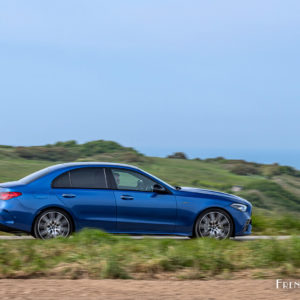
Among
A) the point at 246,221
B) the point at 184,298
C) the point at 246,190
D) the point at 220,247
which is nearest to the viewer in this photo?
the point at 184,298

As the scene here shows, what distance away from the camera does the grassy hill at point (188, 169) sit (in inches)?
1331

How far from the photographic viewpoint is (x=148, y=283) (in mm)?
8109

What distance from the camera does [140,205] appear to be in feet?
37.2

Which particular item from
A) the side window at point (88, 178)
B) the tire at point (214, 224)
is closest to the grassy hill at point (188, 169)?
the side window at point (88, 178)

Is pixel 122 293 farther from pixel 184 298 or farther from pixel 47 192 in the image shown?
pixel 47 192

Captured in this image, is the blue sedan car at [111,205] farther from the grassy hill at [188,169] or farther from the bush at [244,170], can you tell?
the bush at [244,170]

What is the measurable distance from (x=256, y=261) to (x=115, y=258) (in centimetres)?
199

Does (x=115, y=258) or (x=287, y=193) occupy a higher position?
(x=287, y=193)

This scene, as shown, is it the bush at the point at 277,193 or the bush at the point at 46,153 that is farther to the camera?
the bush at the point at 46,153

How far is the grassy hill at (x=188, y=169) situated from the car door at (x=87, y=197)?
16.1m

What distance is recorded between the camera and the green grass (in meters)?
8.54

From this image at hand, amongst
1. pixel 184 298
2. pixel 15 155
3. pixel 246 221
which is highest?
pixel 15 155

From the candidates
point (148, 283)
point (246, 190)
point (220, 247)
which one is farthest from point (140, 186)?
point (246, 190)

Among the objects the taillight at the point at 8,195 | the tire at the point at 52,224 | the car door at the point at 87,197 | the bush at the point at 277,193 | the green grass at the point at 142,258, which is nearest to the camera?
the green grass at the point at 142,258
